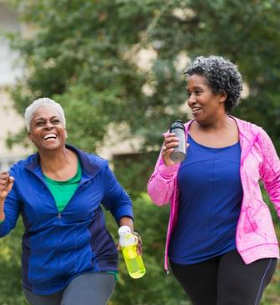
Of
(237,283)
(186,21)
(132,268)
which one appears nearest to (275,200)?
(237,283)

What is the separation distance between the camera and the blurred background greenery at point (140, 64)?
8.51 metres

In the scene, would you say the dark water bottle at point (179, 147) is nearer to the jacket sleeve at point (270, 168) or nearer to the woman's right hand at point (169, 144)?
the woman's right hand at point (169, 144)

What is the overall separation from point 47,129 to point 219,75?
1.08 metres

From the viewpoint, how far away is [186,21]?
31.0 feet

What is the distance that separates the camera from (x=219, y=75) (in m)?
4.62

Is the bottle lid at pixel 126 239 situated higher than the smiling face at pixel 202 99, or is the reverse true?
the smiling face at pixel 202 99

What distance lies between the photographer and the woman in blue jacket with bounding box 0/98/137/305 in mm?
4508

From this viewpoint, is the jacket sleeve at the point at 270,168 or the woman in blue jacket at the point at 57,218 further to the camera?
the jacket sleeve at the point at 270,168

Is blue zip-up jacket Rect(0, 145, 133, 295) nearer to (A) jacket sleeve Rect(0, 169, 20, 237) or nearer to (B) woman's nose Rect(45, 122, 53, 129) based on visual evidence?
(A) jacket sleeve Rect(0, 169, 20, 237)

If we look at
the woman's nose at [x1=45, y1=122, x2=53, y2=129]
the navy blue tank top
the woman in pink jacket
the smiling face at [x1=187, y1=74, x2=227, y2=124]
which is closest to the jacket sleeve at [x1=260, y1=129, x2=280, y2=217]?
the woman in pink jacket

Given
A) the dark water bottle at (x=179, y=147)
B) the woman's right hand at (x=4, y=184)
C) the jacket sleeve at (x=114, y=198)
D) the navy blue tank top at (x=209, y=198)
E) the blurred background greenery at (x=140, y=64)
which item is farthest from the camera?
the blurred background greenery at (x=140, y=64)

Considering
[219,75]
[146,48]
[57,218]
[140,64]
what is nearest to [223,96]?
[219,75]

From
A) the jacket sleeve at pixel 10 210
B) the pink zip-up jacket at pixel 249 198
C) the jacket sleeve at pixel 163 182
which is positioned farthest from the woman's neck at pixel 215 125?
the jacket sleeve at pixel 10 210

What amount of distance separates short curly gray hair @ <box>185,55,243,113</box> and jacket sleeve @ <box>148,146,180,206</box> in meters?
0.57
